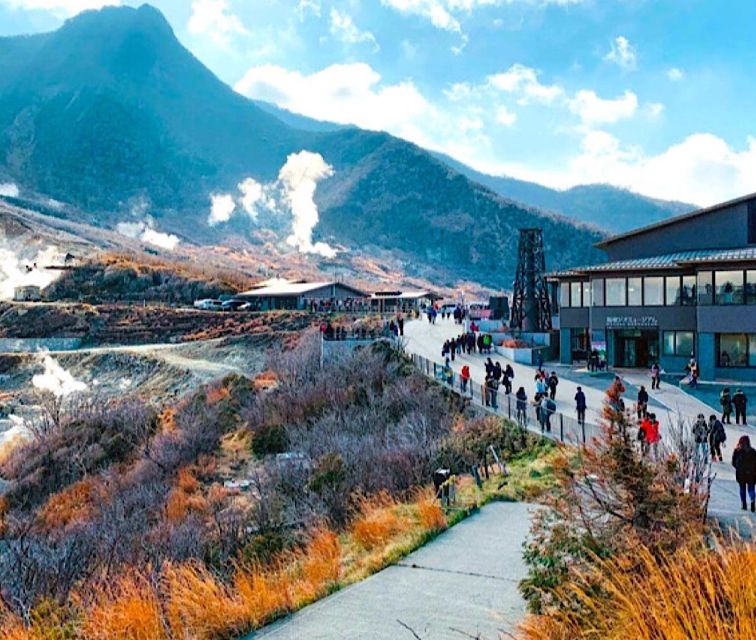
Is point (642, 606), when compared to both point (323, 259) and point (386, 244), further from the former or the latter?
point (386, 244)

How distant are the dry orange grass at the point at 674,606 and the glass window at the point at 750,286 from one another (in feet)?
86.0

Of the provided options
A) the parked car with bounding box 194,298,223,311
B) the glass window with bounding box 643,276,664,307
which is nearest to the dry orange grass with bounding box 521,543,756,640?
the glass window with bounding box 643,276,664,307

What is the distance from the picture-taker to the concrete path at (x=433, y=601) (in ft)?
25.1

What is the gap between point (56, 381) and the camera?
163 ft

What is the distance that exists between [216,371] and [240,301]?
31.7 metres

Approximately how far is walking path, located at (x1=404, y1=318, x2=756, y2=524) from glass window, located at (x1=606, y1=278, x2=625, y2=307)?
372 cm

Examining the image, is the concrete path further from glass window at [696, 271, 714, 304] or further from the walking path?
glass window at [696, 271, 714, 304]

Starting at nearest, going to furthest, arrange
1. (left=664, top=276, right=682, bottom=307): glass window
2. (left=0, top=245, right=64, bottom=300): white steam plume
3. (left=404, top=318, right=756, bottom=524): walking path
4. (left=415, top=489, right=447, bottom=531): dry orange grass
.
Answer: (left=415, top=489, right=447, bottom=531): dry orange grass < (left=404, top=318, right=756, bottom=524): walking path < (left=664, top=276, right=682, bottom=307): glass window < (left=0, top=245, right=64, bottom=300): white steam plume

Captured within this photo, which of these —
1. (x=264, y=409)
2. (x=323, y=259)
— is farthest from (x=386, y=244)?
(x=264, y=409)

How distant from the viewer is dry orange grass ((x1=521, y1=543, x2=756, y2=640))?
4.54m

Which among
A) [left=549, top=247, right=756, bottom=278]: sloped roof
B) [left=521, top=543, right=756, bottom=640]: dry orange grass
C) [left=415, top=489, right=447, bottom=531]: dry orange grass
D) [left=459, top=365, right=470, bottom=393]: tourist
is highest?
[left=549, top=247, right=756, bottom=278]: sloped roof

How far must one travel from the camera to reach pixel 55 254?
101 meters

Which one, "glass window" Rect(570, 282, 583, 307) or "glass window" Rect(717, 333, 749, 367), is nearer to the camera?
"glass window" Rect(717, 333, 749, 367)

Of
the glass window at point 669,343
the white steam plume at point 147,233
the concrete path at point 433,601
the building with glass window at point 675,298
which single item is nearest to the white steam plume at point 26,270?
the white steam plume at point 147,233
